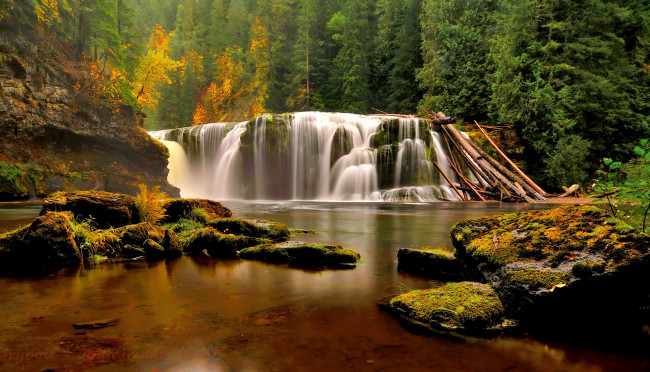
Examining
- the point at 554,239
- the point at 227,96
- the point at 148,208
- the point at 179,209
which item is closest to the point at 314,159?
the point at 179,209

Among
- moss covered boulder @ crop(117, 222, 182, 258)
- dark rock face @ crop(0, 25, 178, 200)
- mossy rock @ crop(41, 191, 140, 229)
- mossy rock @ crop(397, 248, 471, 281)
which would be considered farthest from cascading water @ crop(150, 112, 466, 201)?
moss covered boulder @ crop(117, 222, 182, 258)

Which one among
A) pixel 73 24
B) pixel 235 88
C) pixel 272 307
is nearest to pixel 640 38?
pixel 272 307

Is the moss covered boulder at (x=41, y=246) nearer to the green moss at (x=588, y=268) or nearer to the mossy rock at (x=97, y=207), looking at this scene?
the mossy rock at (x=97, y=207)

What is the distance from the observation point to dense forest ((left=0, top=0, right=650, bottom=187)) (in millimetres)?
17922

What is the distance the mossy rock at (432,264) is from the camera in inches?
156

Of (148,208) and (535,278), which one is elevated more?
(148,208)

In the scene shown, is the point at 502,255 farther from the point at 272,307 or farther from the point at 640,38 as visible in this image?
the point at 640,38

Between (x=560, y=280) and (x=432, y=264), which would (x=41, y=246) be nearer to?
(x=432, y=264)

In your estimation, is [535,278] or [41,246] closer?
[535,278]

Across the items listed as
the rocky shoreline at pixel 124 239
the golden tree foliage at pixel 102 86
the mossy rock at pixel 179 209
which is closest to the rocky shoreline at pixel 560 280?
the rocky shoreline at pixel 124 239

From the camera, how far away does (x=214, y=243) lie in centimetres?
549

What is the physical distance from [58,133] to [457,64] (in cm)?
2561

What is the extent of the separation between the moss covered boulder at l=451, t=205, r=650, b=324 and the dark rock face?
19997 millimetres

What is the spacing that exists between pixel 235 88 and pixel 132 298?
45.4 metres
